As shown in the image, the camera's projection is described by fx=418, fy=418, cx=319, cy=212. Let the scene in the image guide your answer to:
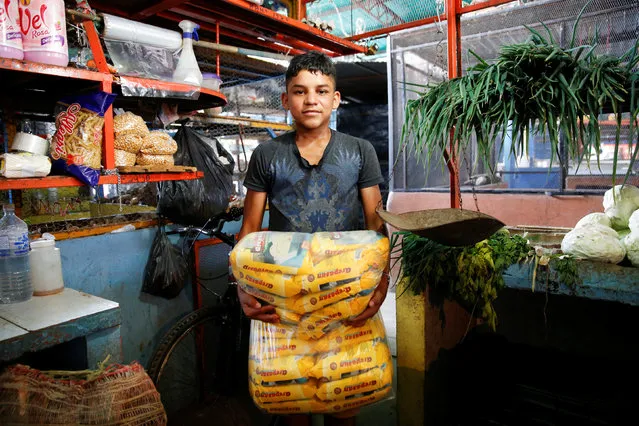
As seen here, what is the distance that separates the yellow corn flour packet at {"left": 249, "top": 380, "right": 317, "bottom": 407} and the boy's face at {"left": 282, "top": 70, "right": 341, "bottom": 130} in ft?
3.75

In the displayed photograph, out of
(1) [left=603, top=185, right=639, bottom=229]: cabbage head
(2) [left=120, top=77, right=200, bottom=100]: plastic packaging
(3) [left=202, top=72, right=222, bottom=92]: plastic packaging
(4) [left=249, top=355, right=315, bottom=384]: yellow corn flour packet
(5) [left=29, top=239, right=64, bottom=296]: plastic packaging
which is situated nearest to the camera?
(4) [left=249, top=355, right=315, bottom=384]: yellow corn flour packet

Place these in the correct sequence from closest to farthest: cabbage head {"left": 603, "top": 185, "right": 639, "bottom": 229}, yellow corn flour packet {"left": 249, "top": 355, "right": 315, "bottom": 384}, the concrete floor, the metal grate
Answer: yellow corn flour packet {"left": 249, "top": 355, "right": 315, "bottom": 384}, cabbage head {"left": 603, "top": 185, "right": 639, "bottom": 229}, the concrete floor, the metal grate

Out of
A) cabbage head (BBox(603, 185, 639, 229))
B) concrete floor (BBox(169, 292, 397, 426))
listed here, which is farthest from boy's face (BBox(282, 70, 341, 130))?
concrete floor (BBox(169, 292, 397, 426))

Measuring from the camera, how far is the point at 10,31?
1.96 meters

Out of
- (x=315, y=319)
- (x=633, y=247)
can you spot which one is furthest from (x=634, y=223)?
(x=315, y=319)

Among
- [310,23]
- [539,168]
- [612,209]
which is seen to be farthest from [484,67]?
[539,168]

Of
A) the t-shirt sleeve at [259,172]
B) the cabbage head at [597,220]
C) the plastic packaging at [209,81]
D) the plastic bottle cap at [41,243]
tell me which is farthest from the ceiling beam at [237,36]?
the cabbage head at [597,220]

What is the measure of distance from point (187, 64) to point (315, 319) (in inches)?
79.3

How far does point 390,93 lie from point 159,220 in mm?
3726

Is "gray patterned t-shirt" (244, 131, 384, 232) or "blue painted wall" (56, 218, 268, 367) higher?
"gray patterned t-shirt" (244, 131, 384, 232)

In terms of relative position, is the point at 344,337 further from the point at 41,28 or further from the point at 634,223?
the point at 41,28

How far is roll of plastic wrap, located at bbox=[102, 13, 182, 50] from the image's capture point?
247 cm

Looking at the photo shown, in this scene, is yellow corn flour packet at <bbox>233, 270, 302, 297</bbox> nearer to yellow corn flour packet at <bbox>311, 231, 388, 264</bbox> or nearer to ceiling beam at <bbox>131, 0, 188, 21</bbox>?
yellow corn flour packet at <bbox>311, 231, 388, 264</bbox>

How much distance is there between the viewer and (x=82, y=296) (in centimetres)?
218
